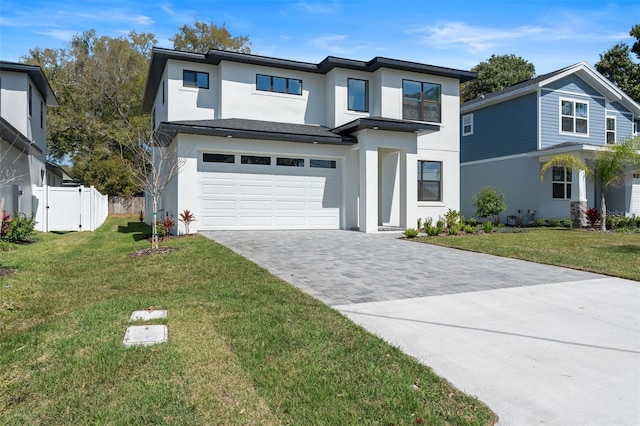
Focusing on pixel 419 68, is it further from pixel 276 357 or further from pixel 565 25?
pixel 276 357

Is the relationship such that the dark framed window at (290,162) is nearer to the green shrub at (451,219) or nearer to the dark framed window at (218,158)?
the dark framed window at (218,158)

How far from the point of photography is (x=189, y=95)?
53.7ft

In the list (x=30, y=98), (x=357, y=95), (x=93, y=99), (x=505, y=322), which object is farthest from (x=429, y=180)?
(x=93, y=99)

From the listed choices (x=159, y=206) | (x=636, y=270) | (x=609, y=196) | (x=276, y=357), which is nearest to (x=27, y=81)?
(x=159, y=206)

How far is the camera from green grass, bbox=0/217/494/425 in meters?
2.83

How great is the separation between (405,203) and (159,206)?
11.1 m

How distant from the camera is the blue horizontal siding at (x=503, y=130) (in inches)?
780

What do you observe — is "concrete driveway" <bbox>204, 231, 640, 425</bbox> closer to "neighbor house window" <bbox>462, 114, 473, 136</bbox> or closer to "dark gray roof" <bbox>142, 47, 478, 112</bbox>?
"dark gray roof" <bbox>142, 47, 478, 112</bbox>

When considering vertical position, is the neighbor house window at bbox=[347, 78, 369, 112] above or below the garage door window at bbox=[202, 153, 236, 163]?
above

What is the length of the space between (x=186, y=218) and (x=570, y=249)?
10.8 metres

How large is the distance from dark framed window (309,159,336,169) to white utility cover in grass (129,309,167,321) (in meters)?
11.2

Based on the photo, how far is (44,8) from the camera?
778cm

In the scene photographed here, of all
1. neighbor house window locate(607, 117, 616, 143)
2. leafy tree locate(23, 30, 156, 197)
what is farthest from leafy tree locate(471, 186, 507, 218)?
leafy tree locate(23, 30, 156, 197)

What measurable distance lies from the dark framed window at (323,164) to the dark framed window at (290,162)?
39cm
